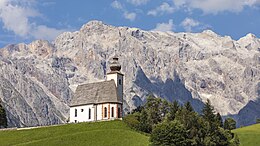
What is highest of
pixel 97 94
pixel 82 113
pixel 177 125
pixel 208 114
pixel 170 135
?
pixel 97 94

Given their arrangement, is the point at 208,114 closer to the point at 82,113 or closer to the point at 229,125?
the point at 229,125

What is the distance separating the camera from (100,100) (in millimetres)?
114312

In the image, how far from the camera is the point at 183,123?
94.4 metres

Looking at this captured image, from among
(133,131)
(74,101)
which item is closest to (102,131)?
(133,131)

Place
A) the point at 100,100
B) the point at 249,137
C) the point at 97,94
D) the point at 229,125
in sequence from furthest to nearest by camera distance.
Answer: the point at 229,125, the point at 249,137, the point at 97,94, the point at 100,100

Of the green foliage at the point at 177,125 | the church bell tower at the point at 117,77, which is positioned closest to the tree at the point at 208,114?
the green foliage at the point at 177,125

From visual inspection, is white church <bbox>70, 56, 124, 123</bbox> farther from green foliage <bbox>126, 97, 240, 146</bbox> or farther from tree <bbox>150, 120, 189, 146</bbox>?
tree <bbox>150, 120, 189, 146</bbox>

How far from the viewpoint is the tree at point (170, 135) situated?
87750 millimetres

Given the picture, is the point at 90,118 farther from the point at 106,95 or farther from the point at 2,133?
the point at 2,133

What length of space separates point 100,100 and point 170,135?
29.3 meters

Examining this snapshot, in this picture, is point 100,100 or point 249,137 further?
point 249,137

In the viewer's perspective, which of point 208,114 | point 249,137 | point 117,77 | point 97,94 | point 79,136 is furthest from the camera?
point 249,137

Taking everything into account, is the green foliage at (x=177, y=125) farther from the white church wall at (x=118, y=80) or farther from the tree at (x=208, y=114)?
the white church wall at (x=118, y=80)

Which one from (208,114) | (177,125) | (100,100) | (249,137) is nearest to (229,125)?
(249,137)
